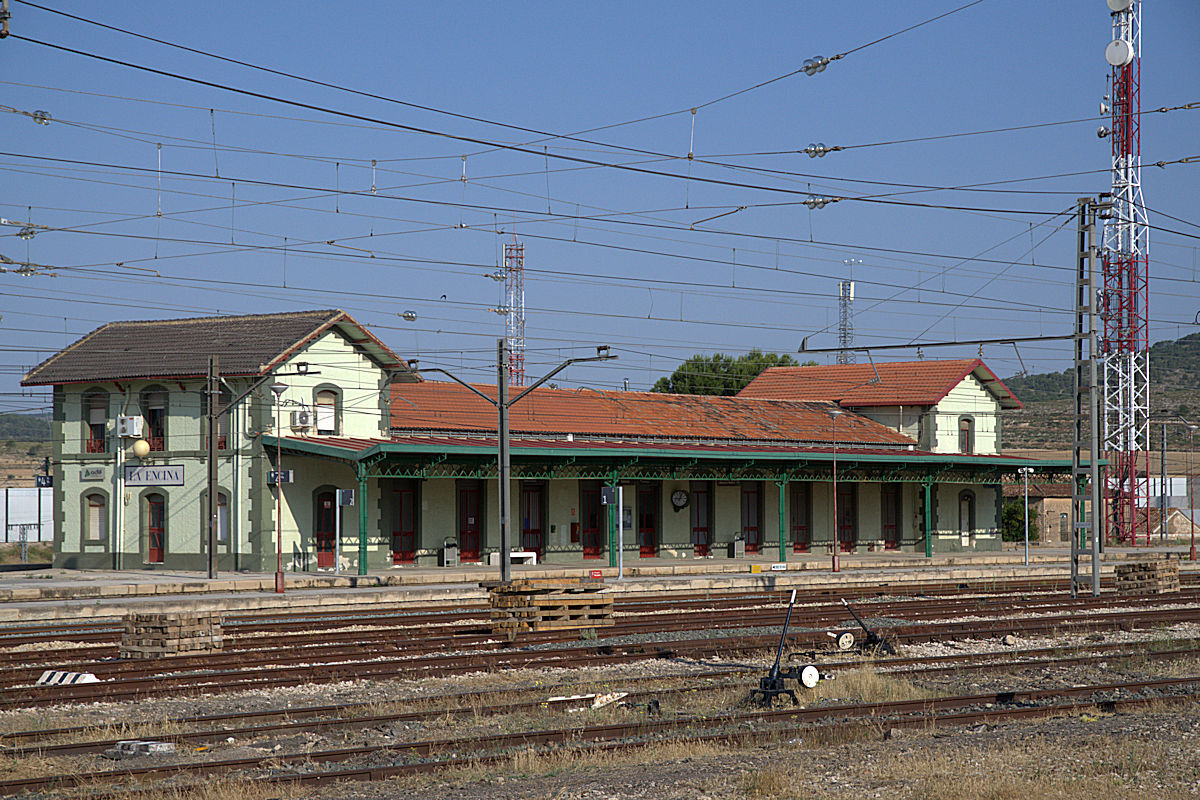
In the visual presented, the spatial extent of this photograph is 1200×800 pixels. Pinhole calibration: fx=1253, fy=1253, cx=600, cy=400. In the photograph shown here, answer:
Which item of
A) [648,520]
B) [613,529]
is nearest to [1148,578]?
[613,529]

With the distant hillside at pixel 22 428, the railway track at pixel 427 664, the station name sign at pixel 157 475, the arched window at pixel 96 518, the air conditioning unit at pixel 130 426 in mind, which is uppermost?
the distant hillside at pixel 22 428

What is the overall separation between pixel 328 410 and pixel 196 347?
13.6 ft

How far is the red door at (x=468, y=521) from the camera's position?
36.1 meters

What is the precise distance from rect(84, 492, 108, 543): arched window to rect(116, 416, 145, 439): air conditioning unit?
2216 millimetres

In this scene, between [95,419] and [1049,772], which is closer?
[1049,772]

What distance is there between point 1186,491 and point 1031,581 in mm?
45200

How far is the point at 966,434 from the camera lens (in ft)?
164

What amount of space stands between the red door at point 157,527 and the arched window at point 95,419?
7.66 feet

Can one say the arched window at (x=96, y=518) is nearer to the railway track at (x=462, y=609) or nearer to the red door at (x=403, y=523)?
the red door at (x=403, y=523)

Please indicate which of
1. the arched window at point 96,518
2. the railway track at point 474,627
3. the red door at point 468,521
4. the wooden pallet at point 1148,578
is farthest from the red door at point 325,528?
the wooden pallet at point 1148,578

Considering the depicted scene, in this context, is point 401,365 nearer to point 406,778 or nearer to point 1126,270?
point 406,778

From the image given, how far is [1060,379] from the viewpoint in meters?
143

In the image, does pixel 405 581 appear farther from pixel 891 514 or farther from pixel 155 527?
pixel 891 514

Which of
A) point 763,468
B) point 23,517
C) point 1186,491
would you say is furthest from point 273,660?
point 1186,491
